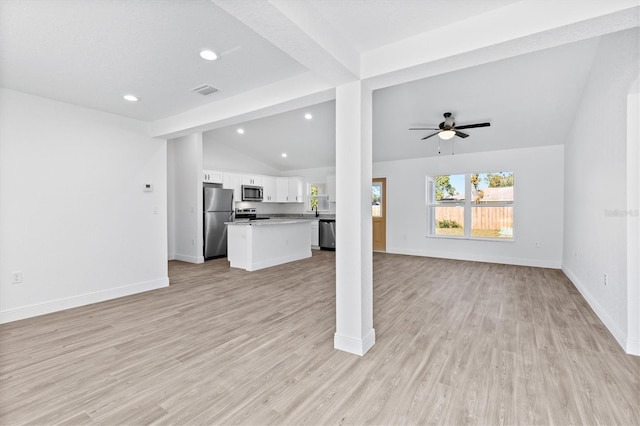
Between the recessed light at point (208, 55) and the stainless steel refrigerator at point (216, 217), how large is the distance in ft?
14.5

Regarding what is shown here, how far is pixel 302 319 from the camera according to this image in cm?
317

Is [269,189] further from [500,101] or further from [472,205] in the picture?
[500,101]

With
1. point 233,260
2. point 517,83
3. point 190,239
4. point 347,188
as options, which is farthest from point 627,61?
point 190,239

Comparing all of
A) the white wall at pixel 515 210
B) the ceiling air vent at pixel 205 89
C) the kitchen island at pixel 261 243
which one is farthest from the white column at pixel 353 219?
the white wall at pixel 515 210

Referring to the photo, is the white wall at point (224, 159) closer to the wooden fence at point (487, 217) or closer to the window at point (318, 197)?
the window at point (318, 197)

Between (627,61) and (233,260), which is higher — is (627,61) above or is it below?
above

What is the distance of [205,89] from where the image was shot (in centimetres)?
312

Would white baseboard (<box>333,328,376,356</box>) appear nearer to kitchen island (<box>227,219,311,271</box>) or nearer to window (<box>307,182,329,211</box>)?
kitchen island (<box>227,219,311,271</box>)

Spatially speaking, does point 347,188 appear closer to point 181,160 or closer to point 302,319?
point 302,319

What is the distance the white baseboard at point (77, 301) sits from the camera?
318 centimetres

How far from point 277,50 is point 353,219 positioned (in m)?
1.49

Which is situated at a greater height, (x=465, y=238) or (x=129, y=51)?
(x=129, y=51)

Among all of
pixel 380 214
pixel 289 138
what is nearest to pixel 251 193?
pixel 289 138

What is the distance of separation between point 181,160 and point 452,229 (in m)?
6.37
